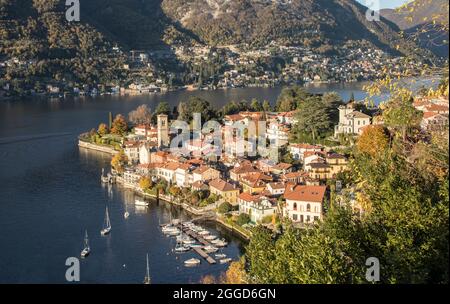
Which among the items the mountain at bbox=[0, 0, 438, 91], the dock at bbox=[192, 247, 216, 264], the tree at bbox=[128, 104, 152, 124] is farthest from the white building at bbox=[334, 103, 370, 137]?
the mountain at bbox=[0, 0, 438, 91]

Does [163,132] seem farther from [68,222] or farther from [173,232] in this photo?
[173,232]

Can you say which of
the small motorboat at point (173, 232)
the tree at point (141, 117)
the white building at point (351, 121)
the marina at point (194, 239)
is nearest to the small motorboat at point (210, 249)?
the marina at point (194, 239)

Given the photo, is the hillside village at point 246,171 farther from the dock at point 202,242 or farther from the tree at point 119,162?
the dock at point 202,242

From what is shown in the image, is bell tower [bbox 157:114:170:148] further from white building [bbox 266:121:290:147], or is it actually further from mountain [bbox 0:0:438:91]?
mountain [bbox 0:0:438:91]

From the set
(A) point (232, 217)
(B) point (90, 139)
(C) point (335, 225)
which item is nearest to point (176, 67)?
(B) point (90, 139)

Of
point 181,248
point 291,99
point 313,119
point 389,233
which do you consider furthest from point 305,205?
point 291,99
